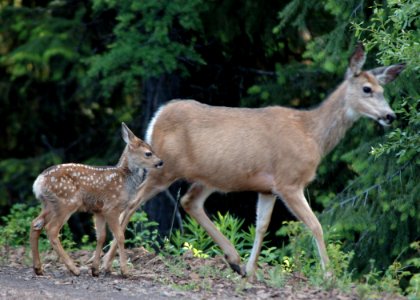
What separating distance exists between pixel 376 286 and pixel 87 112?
1207cm

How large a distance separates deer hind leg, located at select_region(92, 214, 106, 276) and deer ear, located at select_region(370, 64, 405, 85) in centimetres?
329

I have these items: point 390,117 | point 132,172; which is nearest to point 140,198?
point 132,172

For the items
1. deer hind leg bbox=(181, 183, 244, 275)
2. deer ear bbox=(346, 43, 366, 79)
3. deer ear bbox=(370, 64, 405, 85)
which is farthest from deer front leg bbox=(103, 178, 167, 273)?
deer ear bbox=(370, 64, 405, 85)

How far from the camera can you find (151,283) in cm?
1040

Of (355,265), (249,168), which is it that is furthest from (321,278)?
(355,265)

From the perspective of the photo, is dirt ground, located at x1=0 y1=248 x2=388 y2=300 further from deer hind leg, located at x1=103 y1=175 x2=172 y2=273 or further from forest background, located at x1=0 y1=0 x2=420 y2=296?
forest background, located at x1=0 y1=0 x2=420 y2=296

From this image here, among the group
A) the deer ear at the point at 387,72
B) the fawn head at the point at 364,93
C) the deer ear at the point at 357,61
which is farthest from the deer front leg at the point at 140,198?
the deer ear at the point at 387,72

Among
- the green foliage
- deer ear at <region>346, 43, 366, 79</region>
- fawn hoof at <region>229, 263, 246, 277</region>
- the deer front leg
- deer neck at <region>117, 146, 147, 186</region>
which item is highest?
deer ear at <region>346, 43, 366, 79</region>

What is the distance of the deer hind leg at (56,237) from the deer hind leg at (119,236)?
17.5 inches

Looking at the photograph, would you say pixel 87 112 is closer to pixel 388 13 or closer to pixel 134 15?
pixel 134 15

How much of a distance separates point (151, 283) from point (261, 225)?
1530 mm

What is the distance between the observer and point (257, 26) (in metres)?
16.5

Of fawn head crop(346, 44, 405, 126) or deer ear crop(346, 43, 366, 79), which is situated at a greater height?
deer ear crop(346, 43, 366, 79)

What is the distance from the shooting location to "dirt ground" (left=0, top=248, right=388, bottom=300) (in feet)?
31.4
